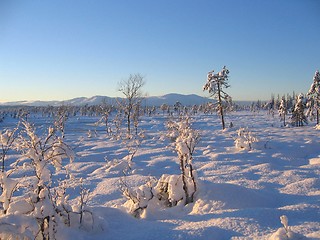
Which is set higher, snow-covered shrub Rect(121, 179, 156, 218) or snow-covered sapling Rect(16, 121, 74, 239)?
snow-covered sapling Rect(16, 121, 74, 239)

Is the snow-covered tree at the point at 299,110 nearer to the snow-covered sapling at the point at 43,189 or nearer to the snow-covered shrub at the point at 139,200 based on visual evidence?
the snow-covered shrub at the point at 139,200

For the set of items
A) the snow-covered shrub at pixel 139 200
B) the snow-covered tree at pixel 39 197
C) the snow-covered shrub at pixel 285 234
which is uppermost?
the snow-covered tree at pixel 39 197

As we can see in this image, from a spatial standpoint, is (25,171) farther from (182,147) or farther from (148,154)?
(182,147)

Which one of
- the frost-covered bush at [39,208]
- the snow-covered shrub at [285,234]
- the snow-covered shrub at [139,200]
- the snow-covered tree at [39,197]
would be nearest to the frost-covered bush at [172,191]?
the snow-covered shrub at [139,200]

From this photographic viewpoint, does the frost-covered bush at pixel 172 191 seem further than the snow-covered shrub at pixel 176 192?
No

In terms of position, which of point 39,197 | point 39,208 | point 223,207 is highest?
point 39,197

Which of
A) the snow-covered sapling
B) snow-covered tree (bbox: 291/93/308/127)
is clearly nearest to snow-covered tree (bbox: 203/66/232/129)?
snow-covered tree (bbox: 291/93/308/127)

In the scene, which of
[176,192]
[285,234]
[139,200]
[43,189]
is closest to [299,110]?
[176,192]

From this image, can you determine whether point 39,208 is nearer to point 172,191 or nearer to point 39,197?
point 39,197

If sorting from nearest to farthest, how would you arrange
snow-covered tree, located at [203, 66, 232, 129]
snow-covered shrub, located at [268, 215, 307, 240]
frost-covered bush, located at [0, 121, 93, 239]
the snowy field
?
snow-covered shrub, located at [268, 215, 307, 240] → frost-covered bush, located at [0, 121, 93, 239] → the snowy field → snow-covered tree, located at [203, 66, 232, 129]

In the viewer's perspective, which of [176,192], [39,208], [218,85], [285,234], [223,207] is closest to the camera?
[285,234]

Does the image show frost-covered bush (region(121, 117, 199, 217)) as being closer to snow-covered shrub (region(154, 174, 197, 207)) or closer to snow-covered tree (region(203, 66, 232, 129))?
snow-covered shrub (region(154, 174, 197, 207))

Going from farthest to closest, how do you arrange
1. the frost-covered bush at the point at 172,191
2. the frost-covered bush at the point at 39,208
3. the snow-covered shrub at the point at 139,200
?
the frost-covered bush at the point at 172,191 < the snow-covered shrub at the point at 139,200 < the frost-covered bush at the point at 39,208


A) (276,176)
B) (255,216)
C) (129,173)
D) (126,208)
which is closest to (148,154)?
(129,173)
